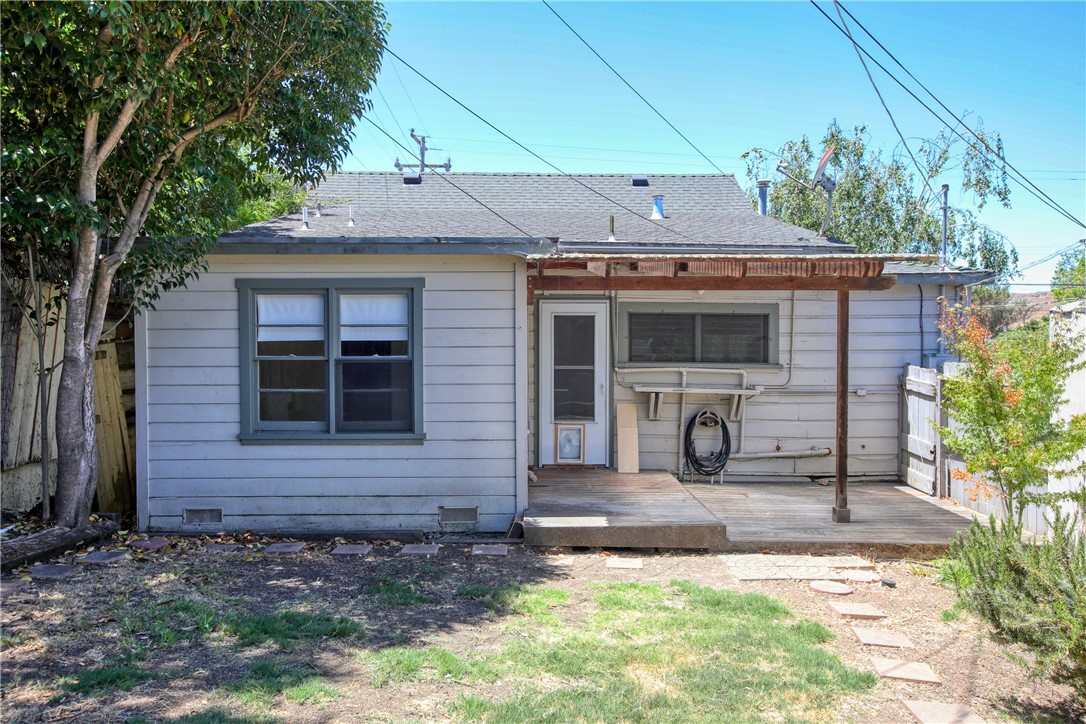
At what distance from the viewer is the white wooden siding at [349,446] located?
270 inches

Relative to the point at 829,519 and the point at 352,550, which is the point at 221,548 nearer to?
the point at 352,550

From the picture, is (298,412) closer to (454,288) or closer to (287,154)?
(454,288)

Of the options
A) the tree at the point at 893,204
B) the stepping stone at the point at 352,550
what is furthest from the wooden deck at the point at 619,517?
the tree at the point at 893,204

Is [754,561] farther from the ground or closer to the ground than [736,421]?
closer to the ground

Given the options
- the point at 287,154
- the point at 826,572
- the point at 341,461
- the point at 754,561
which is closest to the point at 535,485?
the point at 341,461

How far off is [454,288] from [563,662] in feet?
12.3

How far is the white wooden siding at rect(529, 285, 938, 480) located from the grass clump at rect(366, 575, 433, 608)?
3663 mm

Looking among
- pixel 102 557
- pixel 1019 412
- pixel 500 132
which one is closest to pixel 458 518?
pixel 102 557

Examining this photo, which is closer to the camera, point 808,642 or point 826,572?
point 808,642

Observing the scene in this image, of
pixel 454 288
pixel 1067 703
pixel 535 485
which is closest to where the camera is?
pixel 1067 703

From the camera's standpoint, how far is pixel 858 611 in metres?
4.84

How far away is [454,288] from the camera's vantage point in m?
6.87

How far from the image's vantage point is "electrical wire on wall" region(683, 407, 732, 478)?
8914 mm

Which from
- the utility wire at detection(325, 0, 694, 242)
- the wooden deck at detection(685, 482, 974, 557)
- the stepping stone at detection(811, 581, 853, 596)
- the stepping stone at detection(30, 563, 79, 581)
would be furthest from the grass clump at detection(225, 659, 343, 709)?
the utility wire at detection(325, 0, 694, 242)
